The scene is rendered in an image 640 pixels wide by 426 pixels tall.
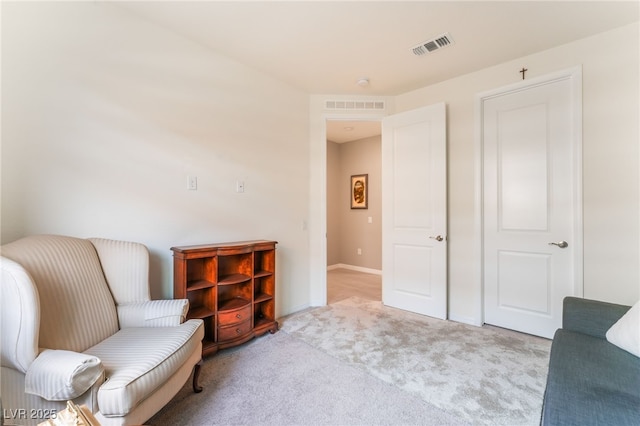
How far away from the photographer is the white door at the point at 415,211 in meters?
2.96

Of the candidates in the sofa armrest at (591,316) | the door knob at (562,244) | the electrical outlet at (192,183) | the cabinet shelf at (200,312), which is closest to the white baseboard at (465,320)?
the door knob at (562,244)

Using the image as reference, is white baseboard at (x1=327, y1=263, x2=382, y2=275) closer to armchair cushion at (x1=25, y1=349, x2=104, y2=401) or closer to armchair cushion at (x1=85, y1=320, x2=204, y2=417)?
armchair cushion at (x1=85, y1=320, x2=204, y2=417)

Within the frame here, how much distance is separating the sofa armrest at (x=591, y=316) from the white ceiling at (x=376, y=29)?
6.49ft

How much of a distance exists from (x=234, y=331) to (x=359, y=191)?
3795 millimetres

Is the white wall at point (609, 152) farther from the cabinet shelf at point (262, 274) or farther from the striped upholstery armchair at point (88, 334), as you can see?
the striped upholstery armchair at point (88, 334)

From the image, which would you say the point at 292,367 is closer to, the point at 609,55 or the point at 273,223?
the point at 273,223

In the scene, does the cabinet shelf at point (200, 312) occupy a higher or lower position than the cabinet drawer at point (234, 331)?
higher

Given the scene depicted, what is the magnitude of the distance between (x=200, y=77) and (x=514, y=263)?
333cm

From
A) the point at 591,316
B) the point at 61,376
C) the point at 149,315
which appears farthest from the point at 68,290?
the point at 591,316

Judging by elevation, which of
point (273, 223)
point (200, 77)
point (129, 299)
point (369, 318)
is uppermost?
point (200, 77)

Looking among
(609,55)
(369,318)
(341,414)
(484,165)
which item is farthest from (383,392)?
(609,55)

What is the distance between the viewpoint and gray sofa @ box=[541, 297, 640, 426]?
972 millimetres

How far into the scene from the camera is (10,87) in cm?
154

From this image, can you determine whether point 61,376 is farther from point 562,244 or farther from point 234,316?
point 562,244
